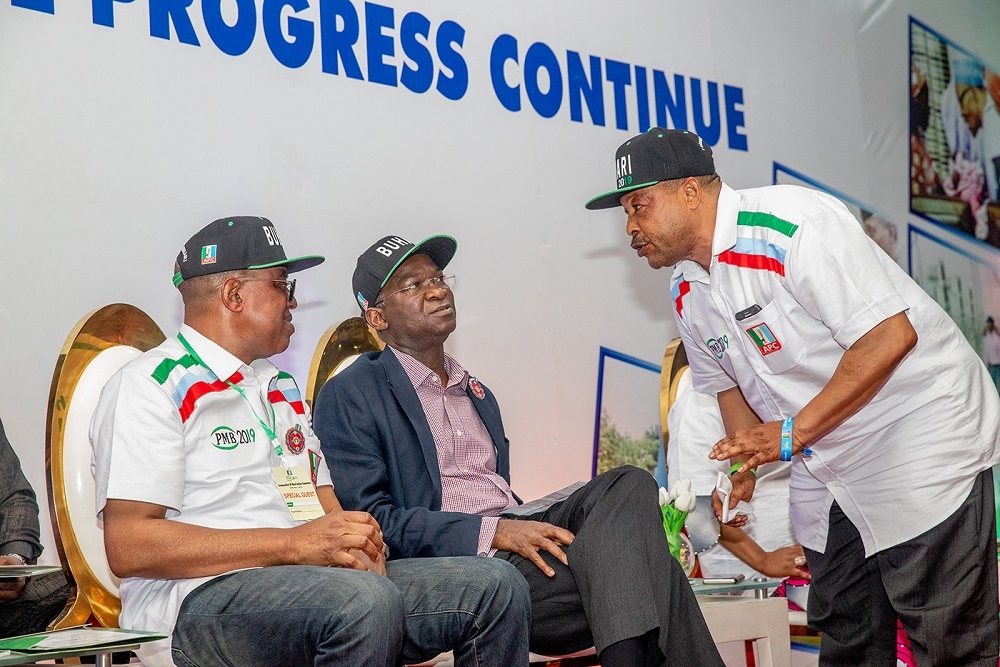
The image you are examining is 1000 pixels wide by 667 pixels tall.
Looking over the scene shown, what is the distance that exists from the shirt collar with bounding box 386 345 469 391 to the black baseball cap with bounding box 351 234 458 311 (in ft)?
0.58

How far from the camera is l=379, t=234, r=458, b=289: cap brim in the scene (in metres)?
2.91

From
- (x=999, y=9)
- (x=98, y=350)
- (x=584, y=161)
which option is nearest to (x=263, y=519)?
(x=98, y=350)

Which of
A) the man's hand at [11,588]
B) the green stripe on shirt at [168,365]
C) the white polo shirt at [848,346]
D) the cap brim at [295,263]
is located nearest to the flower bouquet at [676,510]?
the white polo shirt at [848,346]

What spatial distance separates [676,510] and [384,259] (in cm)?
106

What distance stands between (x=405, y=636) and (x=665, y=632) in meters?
0.54

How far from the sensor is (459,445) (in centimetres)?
273

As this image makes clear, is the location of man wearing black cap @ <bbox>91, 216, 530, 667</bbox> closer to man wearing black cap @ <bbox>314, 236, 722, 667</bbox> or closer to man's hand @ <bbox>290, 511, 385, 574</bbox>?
man's hand @ <bbox>290, 511, 385, 574</bbox>

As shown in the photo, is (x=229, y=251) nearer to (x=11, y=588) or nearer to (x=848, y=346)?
(x=11, y=588)

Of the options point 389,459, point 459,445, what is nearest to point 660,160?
point 459,445

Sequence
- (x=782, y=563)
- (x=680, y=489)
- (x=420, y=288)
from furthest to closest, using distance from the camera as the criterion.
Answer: (x=782, y=563) < (x=420, y=288) < (x=680, y=489)

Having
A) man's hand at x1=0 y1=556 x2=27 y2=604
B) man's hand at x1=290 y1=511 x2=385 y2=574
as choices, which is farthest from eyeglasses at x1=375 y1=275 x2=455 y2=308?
man's hand at x1=0 y1=556 x2=27 y2=604

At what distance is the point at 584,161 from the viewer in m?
4.34

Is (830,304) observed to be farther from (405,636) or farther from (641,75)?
(641,75)

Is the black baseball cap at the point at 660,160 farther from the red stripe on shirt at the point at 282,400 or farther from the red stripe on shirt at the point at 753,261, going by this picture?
the red stripe on shirt at the point at 282,400
